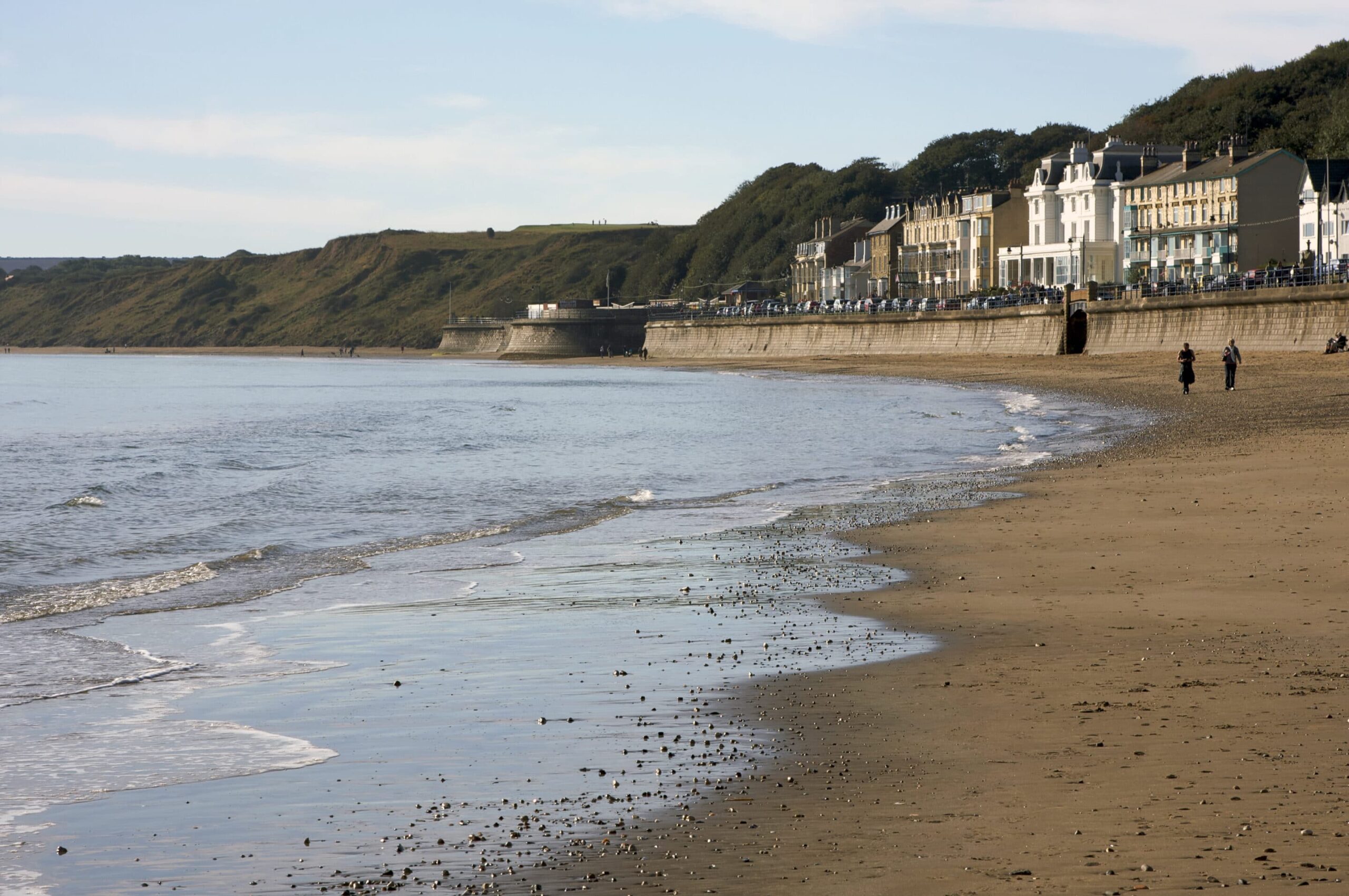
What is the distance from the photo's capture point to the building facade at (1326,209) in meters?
75.6

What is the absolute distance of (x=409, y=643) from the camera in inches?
424

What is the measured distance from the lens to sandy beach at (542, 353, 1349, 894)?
17.7ft

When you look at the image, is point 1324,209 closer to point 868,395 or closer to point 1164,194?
point 1164,194

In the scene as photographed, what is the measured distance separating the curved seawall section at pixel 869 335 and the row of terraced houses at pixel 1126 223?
8.09 meters

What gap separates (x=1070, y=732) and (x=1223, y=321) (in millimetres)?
53877

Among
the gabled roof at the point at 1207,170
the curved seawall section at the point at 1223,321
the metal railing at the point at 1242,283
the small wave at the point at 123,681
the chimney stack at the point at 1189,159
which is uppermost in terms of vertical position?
the chimney stack at the point at 1189,159

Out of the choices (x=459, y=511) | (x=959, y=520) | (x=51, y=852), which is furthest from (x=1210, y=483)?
(x=51, y=852)

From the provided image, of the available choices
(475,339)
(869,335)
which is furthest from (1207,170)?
(475,339)

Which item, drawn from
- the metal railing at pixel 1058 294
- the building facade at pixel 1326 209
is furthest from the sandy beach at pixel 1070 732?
the building facade at pixel 1326 209

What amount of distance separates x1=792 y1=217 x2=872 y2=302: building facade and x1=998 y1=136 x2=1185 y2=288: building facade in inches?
1505

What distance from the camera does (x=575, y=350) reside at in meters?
144

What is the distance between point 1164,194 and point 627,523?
7926cm

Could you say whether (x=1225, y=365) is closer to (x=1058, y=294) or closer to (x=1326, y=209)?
(x=1058, y=294)

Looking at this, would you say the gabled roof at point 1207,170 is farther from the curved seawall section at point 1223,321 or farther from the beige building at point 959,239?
the curved seawall section at point 1223,321
